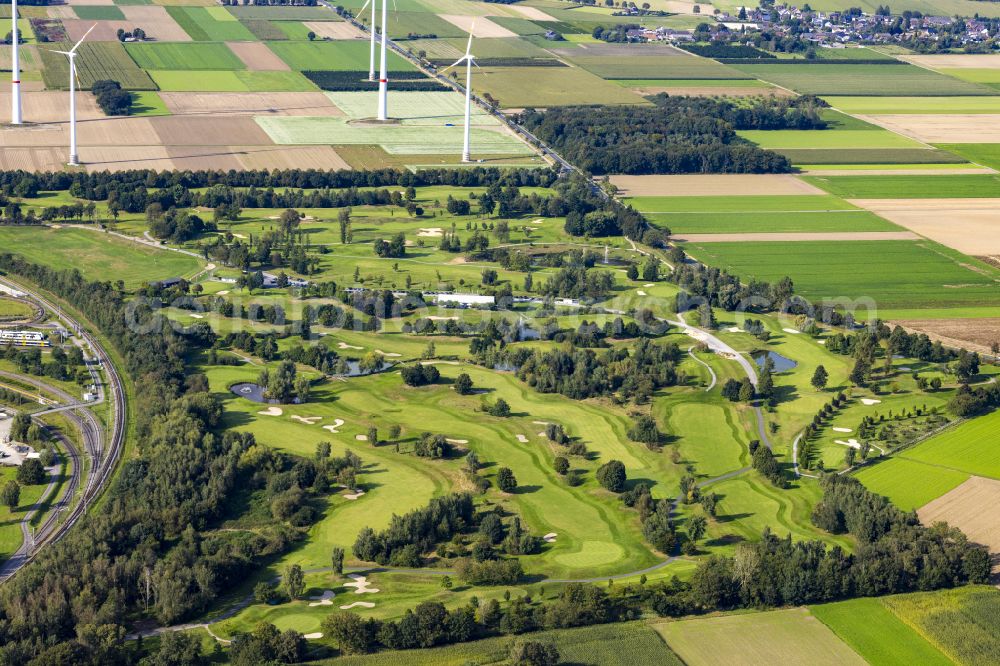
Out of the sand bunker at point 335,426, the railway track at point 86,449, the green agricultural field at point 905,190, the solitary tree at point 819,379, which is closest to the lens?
the railway track at point 86,449

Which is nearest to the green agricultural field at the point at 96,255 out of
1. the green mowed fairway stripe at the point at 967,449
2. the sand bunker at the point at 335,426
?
the sand bunker at the point at 335,426

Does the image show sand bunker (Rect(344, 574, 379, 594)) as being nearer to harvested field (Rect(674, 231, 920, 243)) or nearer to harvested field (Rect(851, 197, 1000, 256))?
harvested field (Rect(674, 231, 920, 243))

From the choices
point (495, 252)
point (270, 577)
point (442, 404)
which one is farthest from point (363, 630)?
point (495, 252)

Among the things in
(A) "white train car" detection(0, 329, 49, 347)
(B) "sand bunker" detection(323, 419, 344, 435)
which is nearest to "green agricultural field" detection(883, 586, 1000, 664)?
(B) "sand bunker" detection(323, 419, 344, 435)

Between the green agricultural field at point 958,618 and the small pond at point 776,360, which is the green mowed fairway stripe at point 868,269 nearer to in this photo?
the small pond at point 776,360

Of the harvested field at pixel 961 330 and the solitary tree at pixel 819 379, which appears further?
the harvested field at pixel 961 330

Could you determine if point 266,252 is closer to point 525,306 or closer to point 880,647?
point 525,306
